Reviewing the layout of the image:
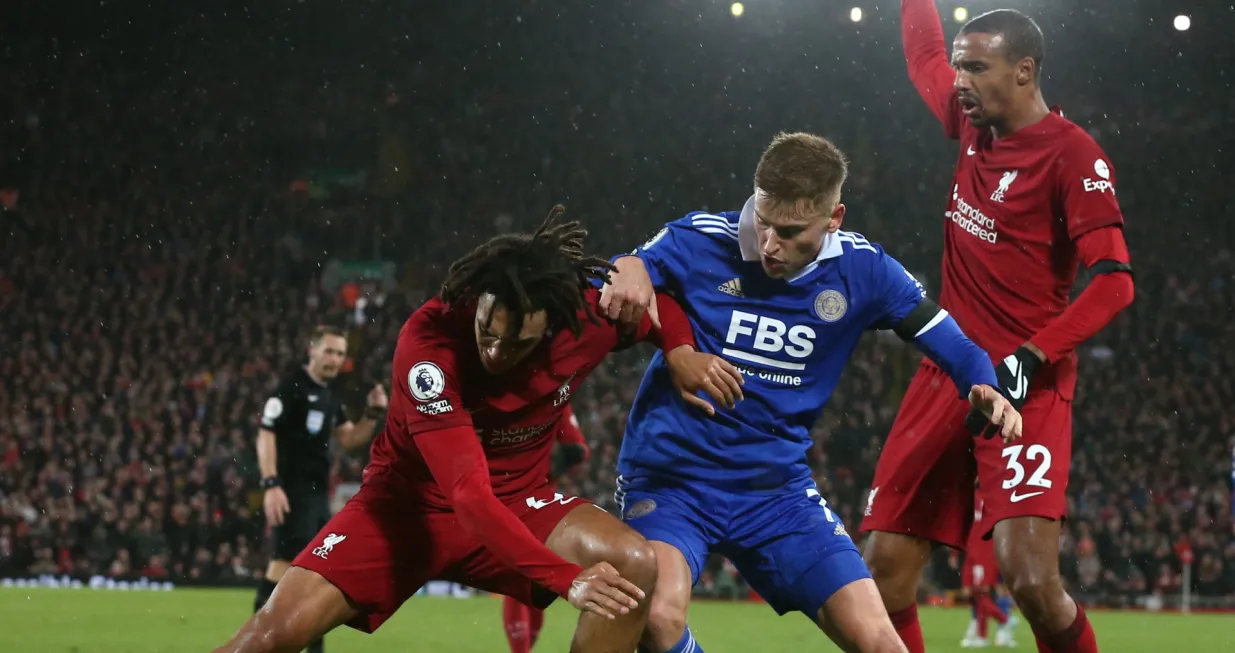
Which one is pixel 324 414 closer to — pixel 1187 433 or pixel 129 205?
pixel 1187 433

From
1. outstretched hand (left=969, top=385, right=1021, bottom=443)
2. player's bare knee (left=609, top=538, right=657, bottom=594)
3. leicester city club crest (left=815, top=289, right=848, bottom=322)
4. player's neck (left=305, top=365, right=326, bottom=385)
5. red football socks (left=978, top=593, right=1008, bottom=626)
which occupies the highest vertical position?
leicester city club crest (left=815, top=289, right=848, bottom=322)

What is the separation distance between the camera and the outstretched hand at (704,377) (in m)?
4.24

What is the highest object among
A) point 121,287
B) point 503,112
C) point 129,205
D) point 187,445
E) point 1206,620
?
point 503,112

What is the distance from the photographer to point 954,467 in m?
5.07

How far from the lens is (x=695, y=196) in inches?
963

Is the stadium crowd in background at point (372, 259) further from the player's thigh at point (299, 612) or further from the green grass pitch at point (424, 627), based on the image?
the player's thigh at point (299, 612)

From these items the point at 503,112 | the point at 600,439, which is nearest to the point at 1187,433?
the point at 600,439

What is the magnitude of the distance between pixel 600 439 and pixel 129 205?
37.4 ft

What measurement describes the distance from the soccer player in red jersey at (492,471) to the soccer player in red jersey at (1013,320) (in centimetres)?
115

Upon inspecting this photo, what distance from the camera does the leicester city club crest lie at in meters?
4.59

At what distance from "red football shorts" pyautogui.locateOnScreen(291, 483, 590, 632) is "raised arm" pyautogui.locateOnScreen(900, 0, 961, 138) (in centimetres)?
231

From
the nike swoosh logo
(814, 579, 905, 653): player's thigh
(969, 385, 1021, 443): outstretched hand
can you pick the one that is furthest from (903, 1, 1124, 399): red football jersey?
(814, 579, 905, 653): player's thigh

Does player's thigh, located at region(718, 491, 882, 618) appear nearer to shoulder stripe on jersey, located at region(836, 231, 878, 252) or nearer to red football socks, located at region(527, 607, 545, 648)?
shoulder stripe on jersey, located at region(836, 231, 878, 252)

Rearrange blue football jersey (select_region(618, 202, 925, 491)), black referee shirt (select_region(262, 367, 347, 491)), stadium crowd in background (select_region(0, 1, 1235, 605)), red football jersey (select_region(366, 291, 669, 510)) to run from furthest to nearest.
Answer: stadium crowd in background (select_region(0, 1, 1235, 605)) → black referee shirt (select_region(262, 367, 347, 491)) → blue football jersey (select_region(618, 202, 925, 491)) → red football jersey (select_region(366, 291, 669, 510))
